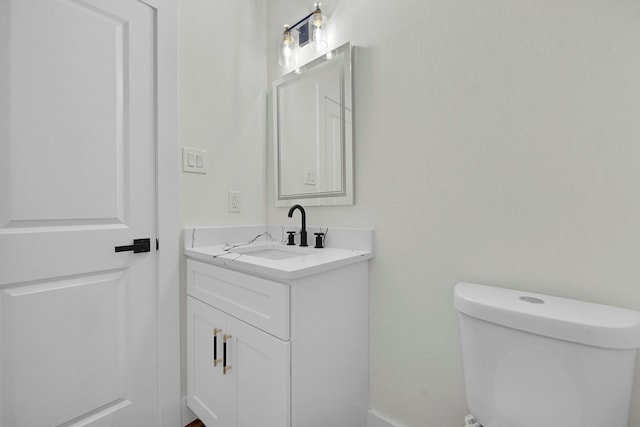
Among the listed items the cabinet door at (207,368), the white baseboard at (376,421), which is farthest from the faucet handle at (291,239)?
the white baseboard at (376,421)

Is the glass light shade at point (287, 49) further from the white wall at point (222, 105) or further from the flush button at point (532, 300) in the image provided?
the flush button at point (532, 300)

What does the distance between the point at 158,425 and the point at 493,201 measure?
1.65 m

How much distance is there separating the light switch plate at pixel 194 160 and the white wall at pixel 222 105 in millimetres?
26

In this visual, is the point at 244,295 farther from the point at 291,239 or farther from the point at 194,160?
the point at 194,160

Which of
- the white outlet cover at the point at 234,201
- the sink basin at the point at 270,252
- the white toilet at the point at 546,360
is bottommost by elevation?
the white toilet at the point at 546,360

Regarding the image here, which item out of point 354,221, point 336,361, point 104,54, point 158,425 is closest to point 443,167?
A: point 354,221

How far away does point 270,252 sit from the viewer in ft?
4.80

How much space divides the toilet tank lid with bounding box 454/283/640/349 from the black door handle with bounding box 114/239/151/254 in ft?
4.01

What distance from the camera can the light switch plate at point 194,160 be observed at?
135cm

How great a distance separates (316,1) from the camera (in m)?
1.41

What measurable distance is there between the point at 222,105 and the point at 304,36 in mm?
557

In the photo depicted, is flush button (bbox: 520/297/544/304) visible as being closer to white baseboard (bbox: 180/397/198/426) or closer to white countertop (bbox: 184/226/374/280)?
white countertop (bbox: 184/226/374/280)

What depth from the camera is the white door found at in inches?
37.1

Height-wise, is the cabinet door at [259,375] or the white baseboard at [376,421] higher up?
the cabinet door at [259,375]
